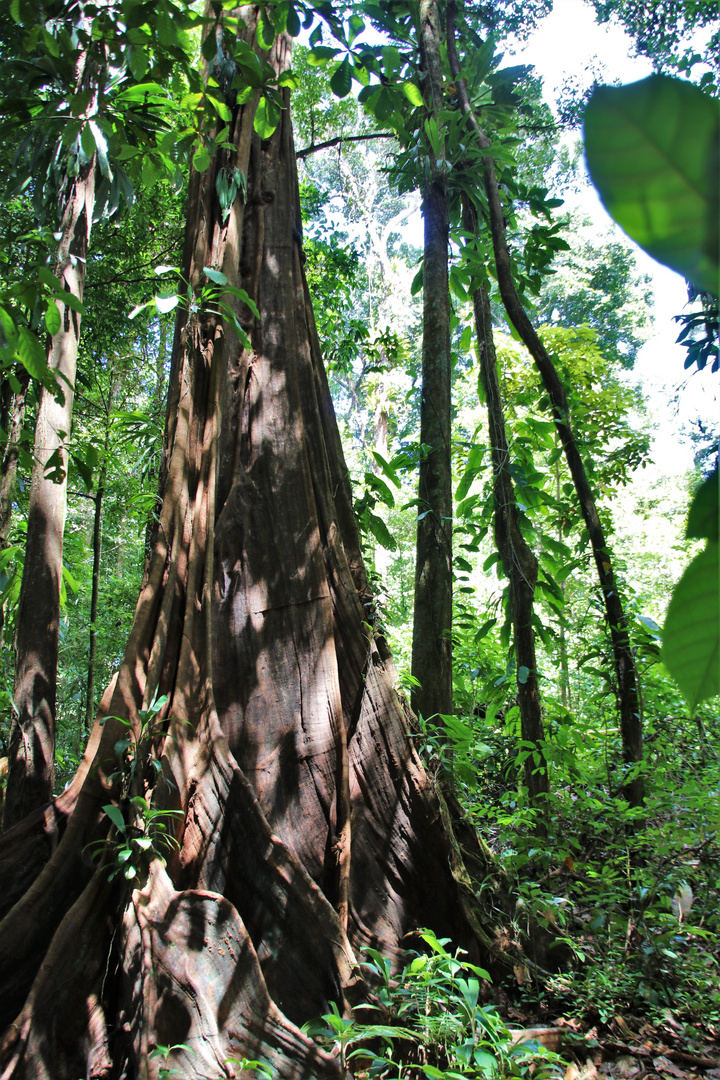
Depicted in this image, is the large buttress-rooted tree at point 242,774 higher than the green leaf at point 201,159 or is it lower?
lower

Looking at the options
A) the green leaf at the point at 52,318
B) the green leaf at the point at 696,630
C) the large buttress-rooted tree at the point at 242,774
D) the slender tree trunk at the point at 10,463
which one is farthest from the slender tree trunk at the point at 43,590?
the green leaf at the point at 696,630

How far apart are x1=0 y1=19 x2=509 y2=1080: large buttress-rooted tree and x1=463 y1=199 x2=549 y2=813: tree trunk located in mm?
532

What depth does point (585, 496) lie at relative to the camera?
3.26 m

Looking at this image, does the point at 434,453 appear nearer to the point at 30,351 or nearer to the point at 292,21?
the point at 292,21

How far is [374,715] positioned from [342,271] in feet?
15.7

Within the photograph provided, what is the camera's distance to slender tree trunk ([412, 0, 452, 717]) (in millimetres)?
2934

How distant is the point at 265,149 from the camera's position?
2.80 m

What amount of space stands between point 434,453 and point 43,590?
1.82 m

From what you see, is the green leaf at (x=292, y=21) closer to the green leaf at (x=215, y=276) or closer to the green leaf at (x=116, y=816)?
the green leaf at (x=215, y=276)

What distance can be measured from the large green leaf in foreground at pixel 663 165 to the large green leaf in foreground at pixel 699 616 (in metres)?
0.07

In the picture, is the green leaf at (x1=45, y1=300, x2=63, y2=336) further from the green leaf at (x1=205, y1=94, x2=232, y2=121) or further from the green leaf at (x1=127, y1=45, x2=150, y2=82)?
the green leaf at (x1=205, y1=94, x2=232, y2=121)

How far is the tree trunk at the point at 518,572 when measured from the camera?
2.80 m

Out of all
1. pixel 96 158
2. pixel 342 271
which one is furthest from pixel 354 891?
pixel 342 271

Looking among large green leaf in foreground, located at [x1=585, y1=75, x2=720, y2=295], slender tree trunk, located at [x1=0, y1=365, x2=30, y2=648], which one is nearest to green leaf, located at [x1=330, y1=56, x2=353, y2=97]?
slender tree trunk, located at [x1=0, y1=365, x2=30, y2=648]
